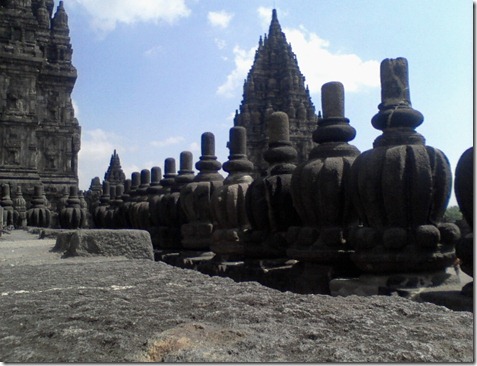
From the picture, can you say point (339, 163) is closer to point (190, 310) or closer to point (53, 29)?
point (190, 310)

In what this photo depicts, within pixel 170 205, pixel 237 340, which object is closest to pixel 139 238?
pixel 237 340

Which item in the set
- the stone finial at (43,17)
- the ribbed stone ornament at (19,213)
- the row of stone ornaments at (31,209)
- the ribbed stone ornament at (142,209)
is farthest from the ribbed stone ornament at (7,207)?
the stone finial at (43,17)

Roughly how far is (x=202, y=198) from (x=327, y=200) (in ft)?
8.25

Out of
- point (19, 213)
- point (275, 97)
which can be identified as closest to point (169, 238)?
point (19, 213)

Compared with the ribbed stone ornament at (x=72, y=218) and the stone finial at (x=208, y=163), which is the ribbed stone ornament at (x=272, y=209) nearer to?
the stone finial at (x=208, y=163)

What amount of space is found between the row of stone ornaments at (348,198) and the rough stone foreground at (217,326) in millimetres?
1186

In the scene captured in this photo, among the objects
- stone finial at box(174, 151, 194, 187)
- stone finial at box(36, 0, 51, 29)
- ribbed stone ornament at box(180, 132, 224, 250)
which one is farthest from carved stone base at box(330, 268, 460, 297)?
stone finial at box(36, 0, 51, 29)

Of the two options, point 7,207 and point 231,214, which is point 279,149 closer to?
point 231,214

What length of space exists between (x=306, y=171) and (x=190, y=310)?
2.07 metres

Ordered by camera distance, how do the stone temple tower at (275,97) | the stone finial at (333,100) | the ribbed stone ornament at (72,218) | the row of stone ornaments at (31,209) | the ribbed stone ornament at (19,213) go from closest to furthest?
the stone finial at (333,100), the ribbed stone ornament at (72,218), the row of stone ornaments at (31,209), the ribbed stone ornament at (19,213), the stone temple tower at (275,97)

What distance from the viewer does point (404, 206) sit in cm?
307

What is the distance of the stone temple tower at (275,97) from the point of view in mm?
27797

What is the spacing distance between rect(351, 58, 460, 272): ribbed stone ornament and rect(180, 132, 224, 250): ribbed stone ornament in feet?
9.09

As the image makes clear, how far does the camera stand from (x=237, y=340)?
4.61ft
